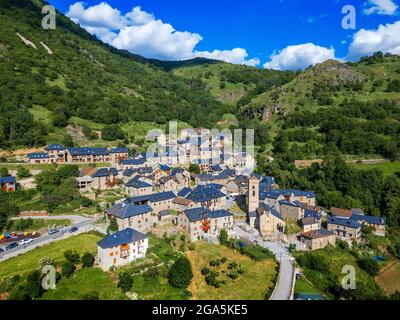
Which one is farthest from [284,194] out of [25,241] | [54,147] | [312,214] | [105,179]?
[54,147]

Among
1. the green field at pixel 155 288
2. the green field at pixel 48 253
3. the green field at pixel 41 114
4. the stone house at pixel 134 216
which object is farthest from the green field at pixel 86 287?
the green field at pixel 41 114

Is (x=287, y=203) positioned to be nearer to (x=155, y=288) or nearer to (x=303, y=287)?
(x=303, y=287)

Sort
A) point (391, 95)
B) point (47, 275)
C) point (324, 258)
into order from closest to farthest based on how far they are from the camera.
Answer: point (47, 275)
point (324, 258)
point (391, 95)

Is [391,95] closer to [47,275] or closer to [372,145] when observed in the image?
[372,145]

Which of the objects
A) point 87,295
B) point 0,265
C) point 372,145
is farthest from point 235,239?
point 372,145

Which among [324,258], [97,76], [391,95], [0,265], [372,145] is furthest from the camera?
[97,76]

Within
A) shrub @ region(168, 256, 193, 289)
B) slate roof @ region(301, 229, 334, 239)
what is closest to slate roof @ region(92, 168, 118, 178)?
shrub @ region(168, 256, 193, 289)

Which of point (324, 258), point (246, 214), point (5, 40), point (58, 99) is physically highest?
point (5, 40)
